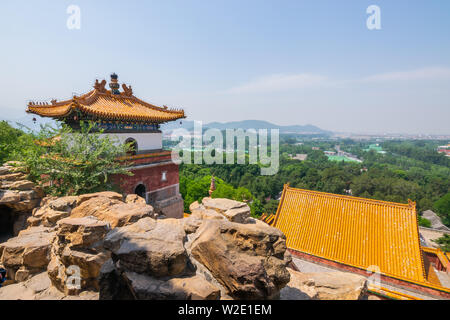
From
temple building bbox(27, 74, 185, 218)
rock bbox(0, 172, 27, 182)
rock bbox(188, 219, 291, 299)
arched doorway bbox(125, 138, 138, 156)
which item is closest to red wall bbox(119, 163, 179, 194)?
temple building bbox(27, 74, 185, 218)

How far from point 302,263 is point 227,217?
19.4 feet

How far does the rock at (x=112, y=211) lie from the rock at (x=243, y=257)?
1970 mm

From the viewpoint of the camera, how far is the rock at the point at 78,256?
4207 millimetres

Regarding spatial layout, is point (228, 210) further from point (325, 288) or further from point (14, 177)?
point (14, 177)

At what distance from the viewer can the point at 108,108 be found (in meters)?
11.0

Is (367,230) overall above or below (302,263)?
above

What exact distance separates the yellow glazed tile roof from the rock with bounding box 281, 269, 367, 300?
1012 centimetres

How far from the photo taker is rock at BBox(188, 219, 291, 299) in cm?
314

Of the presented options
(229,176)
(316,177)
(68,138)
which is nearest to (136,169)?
(68,138)

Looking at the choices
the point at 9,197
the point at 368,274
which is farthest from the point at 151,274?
the point at 368,274

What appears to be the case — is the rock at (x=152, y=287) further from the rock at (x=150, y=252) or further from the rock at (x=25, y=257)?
the rock at (x=25, y=257)

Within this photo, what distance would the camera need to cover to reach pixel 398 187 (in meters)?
41.2

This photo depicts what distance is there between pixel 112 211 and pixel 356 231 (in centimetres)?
1033
